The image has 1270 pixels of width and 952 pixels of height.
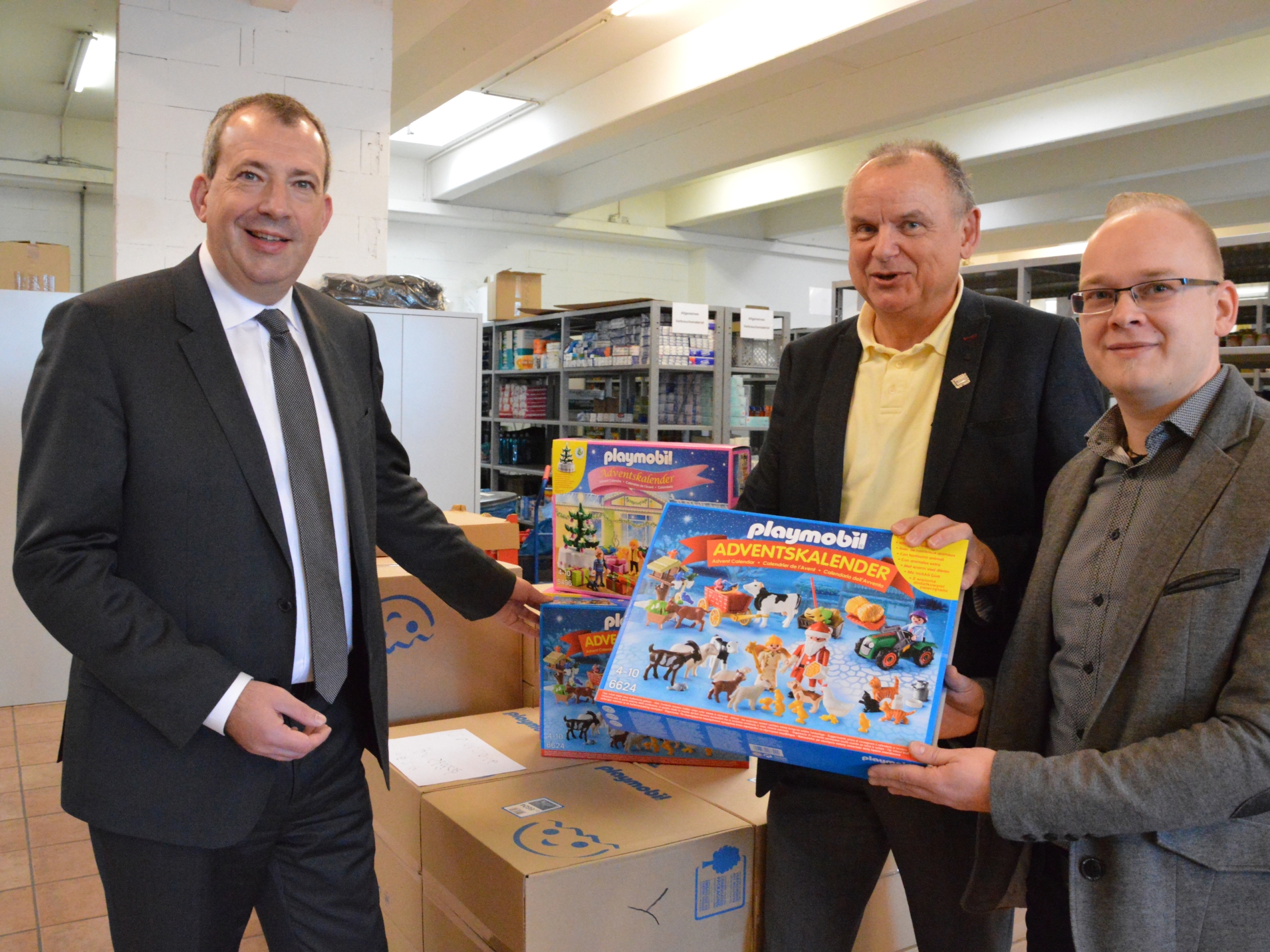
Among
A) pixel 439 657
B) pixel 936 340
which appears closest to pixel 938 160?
pixel 936 340

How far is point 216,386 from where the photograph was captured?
4.81 ft

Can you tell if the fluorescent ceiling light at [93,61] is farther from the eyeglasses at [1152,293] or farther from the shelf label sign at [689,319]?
the eyeglasses at [1152,293]

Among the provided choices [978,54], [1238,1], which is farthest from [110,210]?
[1238,1]

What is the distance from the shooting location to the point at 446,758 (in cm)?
220

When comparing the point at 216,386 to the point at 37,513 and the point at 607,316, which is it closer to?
the point at 37,513

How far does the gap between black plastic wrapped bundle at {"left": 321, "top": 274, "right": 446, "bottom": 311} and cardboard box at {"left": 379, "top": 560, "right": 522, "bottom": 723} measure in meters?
2.83

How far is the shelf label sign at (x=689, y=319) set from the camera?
7.38m

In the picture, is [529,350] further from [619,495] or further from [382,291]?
[619,495]

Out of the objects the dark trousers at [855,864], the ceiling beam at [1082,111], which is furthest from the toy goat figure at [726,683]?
the ceiling beam at [1082,111]

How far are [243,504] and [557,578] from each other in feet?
2.79

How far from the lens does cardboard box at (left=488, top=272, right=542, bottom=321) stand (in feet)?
32.1

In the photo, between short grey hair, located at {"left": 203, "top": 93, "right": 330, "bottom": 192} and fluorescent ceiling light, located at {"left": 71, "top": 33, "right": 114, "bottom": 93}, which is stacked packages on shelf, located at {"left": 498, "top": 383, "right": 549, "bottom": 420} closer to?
fluorescent ceiling light, located at {"left": 71, "top": 33, "right": 114, "bottom": 93}

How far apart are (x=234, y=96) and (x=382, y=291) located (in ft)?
3.94

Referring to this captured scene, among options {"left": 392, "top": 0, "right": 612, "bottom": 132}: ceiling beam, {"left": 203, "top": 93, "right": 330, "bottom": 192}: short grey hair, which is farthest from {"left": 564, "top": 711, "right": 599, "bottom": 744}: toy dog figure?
{"left": 392, "top": 0, "right": 612, "bottom": 132}: ceiling beam
